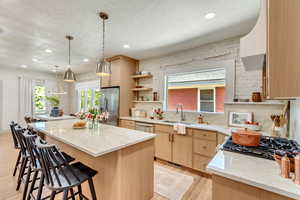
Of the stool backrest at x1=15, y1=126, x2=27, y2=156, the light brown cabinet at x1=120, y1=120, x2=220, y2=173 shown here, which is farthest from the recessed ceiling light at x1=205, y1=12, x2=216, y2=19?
the stool backrest at x1=15, y1=126, x2=27, y2=156

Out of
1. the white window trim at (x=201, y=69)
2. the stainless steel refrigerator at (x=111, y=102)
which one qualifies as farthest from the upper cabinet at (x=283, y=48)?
the stainless steel refrigerator at (x=111, y=102)

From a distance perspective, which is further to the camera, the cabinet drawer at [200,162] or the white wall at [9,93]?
the white wall at [9,93]

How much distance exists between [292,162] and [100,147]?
5.12ft

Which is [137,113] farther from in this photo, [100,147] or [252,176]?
[252,176]

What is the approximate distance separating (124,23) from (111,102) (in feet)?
7.94

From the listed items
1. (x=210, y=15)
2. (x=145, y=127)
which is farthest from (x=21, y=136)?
(x=210, y=15)

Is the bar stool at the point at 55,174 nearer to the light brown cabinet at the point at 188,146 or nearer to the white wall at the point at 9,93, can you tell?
the light brown cabinet at the point at 188,146

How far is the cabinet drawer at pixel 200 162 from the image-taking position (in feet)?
8.04

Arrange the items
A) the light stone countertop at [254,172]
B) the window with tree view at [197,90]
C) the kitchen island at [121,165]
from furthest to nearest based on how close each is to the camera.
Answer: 1. the window with tree view at [197,90]
2. the kitchen island at [121,165]
3. the light stone countertop at [254,172]

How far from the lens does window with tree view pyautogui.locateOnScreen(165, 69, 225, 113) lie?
304cm

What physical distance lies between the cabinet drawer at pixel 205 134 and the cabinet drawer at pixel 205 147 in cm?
7

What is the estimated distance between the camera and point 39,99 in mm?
6156

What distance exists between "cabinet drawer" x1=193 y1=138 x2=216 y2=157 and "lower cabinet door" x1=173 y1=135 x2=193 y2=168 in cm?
10

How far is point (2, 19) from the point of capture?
2.19 metres
